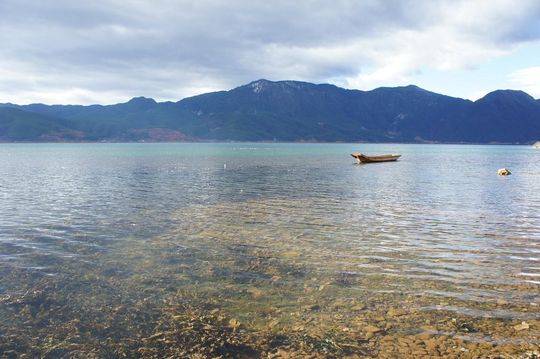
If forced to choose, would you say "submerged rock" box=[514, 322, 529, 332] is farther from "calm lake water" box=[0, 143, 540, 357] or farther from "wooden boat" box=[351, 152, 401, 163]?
"wooden boat" box=[351, 152, 401, 163]

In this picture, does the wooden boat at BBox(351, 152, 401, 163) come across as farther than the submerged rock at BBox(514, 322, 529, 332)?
Yes

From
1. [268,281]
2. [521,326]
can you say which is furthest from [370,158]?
[521,326]

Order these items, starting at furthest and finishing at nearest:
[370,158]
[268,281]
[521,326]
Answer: [370,158], [268,281], [521,326]

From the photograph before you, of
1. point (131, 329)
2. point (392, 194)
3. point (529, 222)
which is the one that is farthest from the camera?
point (392, 194)

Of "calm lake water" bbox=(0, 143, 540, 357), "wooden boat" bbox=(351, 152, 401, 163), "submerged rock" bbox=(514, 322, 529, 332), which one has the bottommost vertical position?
"calm lake water" bbox=(0, 143, 540, 357)

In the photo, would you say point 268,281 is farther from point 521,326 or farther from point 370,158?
point 370,158

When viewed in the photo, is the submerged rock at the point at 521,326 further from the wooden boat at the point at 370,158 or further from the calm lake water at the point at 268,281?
the wooden boat at the point at 370,158

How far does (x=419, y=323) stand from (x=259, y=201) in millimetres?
26370

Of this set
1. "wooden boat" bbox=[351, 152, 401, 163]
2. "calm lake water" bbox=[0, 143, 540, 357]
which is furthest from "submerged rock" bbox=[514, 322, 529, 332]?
"wooden boat" bbox=[351, 152, 401, 163]

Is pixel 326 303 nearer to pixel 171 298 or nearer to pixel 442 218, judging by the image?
pixel 171 298

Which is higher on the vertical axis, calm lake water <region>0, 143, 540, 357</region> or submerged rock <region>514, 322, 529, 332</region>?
submerged rock <region>514, 322, 529, 332</region>

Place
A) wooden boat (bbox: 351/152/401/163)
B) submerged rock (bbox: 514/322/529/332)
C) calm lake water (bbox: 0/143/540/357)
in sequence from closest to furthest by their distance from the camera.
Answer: calm lake water (bbox: 0/143/540/357), submerged rock (bbox: 514/322/529/332), wooden boat (bbox: 351/152/401/163)

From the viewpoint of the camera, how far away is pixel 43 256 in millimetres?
18656

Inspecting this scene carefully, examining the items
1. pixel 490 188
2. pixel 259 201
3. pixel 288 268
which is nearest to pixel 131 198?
pixel 259 201
